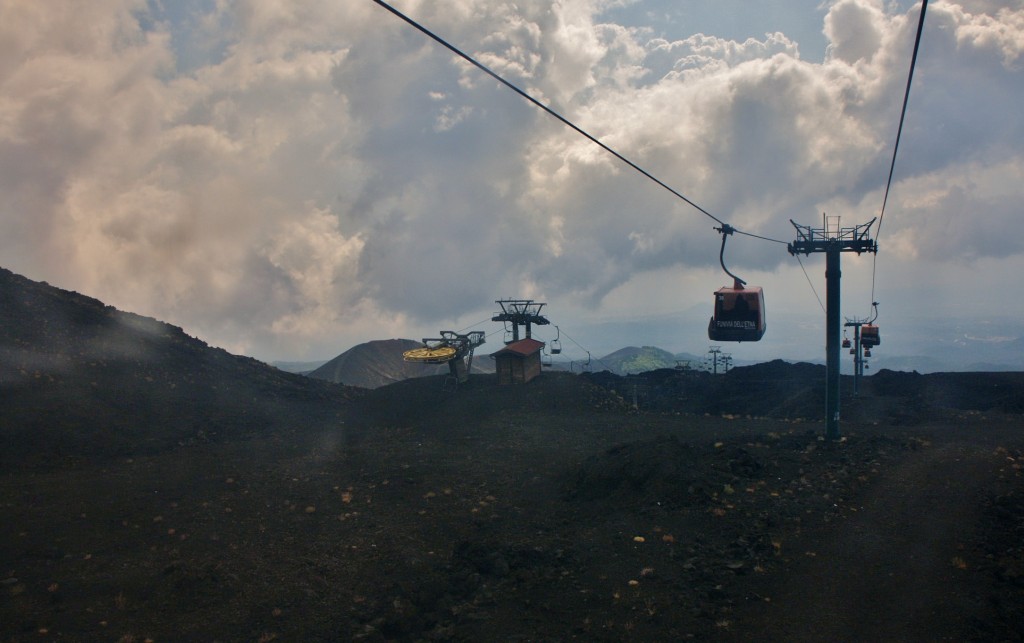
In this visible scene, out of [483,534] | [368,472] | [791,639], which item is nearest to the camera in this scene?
[791,639]

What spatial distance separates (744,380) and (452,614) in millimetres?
51319

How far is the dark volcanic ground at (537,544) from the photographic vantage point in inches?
460

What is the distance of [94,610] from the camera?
41.1ft

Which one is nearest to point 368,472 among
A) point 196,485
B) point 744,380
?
point 196,485

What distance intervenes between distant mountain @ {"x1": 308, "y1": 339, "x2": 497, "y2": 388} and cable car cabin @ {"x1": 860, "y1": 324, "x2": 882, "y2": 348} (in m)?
57.2

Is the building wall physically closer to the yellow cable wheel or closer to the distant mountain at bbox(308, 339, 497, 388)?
the yellow cable wheel

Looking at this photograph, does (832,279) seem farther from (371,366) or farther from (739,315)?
(371,366)

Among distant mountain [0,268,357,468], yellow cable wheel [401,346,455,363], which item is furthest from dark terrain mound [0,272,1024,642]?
yellow cable wheel [401,346,455,363]

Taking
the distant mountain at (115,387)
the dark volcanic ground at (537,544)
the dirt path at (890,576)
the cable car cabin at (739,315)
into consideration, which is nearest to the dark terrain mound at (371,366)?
the distant mountain at (115,387)

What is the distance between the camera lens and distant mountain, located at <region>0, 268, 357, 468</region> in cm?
2731

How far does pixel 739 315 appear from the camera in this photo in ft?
74.8

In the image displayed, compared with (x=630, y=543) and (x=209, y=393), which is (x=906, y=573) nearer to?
(x=630, y=543)

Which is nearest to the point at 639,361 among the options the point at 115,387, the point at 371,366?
the point at 371,366

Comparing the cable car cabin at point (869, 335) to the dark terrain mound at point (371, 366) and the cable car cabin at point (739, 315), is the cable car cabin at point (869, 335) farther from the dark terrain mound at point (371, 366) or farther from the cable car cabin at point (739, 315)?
the dark terrain mound at point (371, 366)
